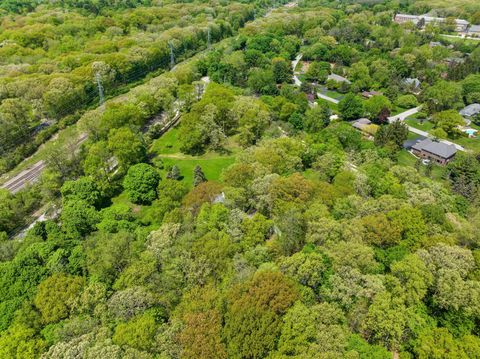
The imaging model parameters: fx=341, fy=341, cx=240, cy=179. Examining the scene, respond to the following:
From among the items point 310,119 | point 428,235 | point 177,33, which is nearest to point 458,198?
point 428,235

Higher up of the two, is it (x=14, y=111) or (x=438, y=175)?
(x=14, y=111)

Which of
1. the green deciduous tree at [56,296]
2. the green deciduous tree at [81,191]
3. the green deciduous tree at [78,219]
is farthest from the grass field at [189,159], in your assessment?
the green deciduous tree at [56,296]

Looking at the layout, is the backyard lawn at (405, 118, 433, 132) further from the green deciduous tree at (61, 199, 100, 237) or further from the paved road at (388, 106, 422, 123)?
the green deciduous tree at (61, 199, 100, 237)

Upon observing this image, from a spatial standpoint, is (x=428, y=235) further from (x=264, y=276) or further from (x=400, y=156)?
(x=400, y=156)

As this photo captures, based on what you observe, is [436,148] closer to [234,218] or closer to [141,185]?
[234,218]

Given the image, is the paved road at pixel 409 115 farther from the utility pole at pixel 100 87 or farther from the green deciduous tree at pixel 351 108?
the utility pole at pixel 100 87
